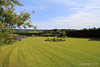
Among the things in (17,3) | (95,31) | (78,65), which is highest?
(17,3)

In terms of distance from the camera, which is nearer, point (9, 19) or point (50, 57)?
point (9, 19)

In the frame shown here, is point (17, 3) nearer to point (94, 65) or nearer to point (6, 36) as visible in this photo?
point (6, 36)

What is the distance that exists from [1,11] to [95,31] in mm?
25015

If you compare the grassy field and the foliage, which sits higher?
the foliage

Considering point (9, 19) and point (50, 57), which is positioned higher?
point (9, 19)

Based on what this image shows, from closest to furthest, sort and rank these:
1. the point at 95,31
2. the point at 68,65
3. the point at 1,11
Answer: the point at 1,11
the point at 68,65
the point at 95,31

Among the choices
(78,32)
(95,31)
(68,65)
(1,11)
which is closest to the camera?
(1,11)

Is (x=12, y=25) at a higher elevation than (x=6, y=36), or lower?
higher

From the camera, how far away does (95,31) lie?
2473cm

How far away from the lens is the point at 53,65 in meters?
4.98

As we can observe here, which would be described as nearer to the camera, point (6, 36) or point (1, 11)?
point (1, 11)

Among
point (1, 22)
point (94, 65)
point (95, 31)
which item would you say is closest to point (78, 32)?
point (95, 31)

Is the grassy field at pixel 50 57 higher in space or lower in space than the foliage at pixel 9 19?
lower

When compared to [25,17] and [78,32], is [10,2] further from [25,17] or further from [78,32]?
[78,32]
